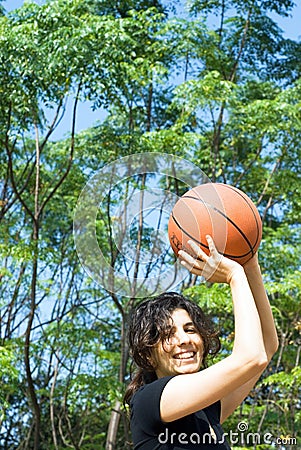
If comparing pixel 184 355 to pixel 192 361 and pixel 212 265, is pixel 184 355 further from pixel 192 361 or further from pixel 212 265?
pixel 212 265

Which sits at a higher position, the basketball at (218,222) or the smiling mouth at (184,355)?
the basketball at (218,222)

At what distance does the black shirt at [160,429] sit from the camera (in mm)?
1408

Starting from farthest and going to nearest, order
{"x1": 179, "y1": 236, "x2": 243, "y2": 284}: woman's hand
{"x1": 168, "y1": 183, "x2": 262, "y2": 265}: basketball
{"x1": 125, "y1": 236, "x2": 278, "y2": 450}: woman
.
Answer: {"x1": 168, "y1": 183, "x2": 262, "y2": 265}: basketball < {"x1": 179, "y1": 236, "x2": 243, "y2": 284}: woman's hand < {"x1": 125, "y1": 236, "x2": 278, "y2": 450}: woman

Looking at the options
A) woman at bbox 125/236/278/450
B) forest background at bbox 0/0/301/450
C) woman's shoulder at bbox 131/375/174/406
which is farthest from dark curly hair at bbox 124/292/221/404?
forest background at bbox 0/0/301/450

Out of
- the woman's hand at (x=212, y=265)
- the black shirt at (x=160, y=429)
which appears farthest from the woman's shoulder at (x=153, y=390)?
the woman's hand at (x=212, y=265)

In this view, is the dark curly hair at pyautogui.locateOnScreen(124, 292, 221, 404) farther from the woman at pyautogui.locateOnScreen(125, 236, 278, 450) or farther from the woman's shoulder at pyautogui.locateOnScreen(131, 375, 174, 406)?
the woman's shoulder at pyautogui.locateOnScreen(131, 375, 174, 406)

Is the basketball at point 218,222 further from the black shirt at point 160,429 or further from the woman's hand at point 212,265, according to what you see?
the black shirt at point 160,429

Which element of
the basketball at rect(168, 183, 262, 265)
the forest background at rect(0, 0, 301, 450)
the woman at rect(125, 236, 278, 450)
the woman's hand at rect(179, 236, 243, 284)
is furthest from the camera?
the forest background at rect(0, 0, 301, 450)

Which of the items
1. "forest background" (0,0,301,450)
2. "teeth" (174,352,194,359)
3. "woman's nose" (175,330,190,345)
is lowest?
"teeth" (174,352,194,359)

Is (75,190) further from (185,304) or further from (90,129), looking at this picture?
(185,304)

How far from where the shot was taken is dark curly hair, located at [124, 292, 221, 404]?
5.08 feet

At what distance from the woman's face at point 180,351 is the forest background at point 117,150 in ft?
13.0

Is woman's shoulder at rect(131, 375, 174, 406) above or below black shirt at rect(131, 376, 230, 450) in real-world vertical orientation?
above

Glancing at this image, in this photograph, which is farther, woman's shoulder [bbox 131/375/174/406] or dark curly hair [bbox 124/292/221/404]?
dark curly hair [bbox 124/292/221/404]
